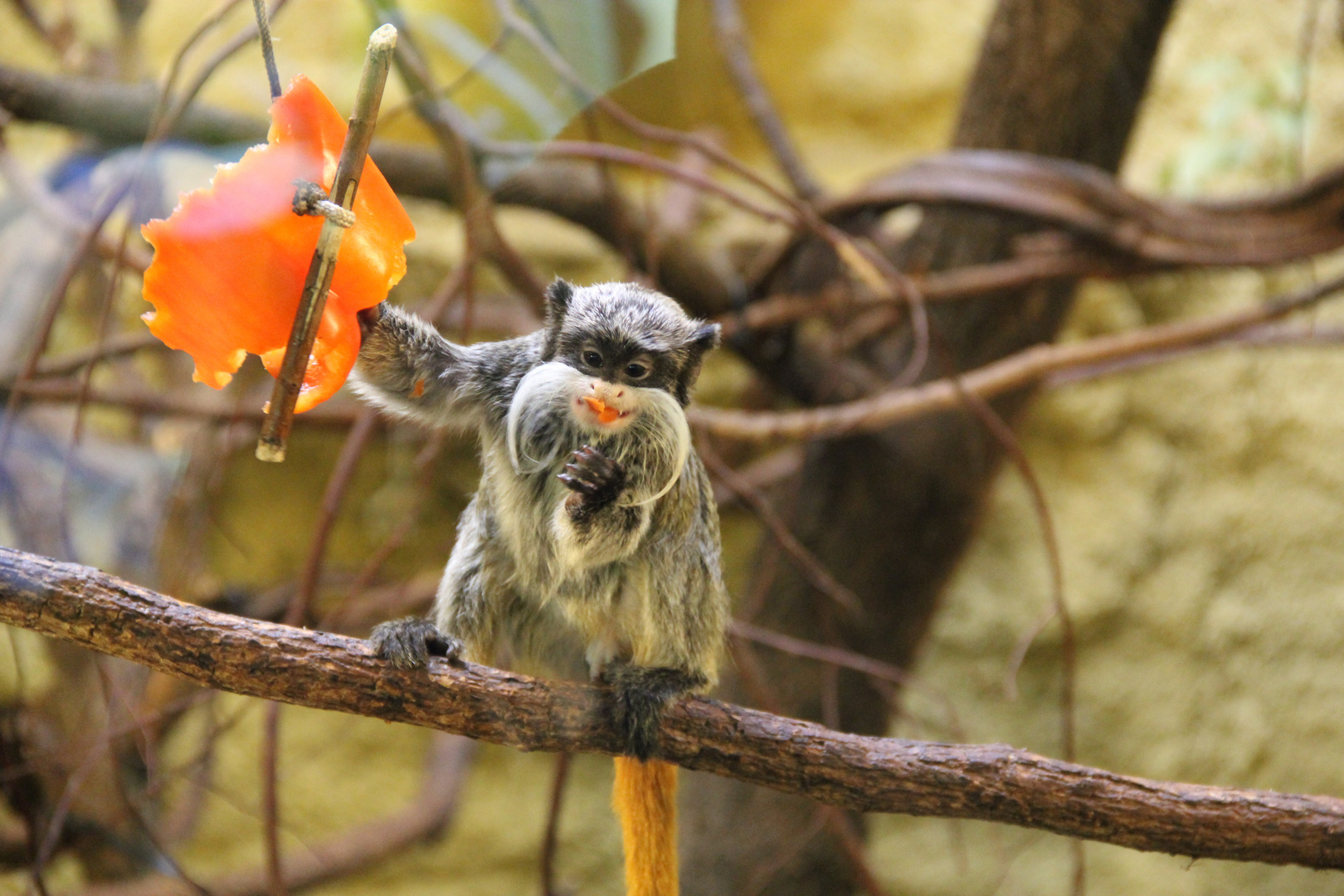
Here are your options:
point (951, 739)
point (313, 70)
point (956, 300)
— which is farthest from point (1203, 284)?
point (313, 70)

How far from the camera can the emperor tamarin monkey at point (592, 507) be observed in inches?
58.4

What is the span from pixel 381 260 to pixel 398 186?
1.64 m

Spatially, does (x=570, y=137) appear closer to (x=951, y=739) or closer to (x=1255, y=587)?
(x=951, y=739)

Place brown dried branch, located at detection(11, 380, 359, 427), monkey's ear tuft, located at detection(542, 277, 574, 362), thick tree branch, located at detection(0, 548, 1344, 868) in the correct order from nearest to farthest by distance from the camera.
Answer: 1. thick tree branch, located at detection(0, 548, 1344, 868)
2. monkey's ear tuft, located at detection(542, 277, 574, 362)
3. brown dried branch, located at detection(11, 380, 359, 427)

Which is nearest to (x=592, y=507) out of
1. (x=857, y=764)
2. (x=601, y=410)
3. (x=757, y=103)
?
(x=601, y=410)

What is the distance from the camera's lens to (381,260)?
1.07 meters

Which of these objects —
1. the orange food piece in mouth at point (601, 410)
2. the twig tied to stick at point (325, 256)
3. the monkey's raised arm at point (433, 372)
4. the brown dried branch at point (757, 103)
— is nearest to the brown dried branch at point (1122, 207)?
the brown dried branch at point (757, 103)

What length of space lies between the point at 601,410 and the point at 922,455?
1730 millimetres

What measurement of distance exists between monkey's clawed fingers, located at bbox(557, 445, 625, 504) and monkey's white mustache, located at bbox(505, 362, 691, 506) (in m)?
0.07

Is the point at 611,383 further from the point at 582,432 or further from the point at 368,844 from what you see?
the point at 368,844

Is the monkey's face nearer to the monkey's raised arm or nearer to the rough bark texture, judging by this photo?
the monkey's raised arm

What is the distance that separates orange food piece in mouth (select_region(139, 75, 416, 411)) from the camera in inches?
36.6

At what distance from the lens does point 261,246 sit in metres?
0.97

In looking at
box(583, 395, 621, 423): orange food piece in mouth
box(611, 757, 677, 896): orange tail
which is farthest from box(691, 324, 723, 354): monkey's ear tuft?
box(611, 757, 677, 896): orange tail
